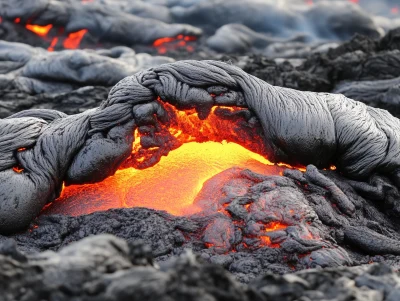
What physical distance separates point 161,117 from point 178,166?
32cm

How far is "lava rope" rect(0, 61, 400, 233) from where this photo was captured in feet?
10.1

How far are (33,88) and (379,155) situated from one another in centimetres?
441

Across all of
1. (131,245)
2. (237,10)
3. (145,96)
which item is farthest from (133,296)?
(237,10)

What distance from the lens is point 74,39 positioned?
347 inches

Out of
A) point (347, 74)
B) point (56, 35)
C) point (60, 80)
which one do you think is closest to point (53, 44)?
point (56, 35)

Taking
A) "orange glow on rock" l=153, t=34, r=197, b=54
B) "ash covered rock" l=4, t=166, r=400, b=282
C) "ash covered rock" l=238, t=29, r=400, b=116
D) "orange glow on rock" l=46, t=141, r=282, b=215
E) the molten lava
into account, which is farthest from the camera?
"orange glow on rock" l=153, t=34, r=197, b=54

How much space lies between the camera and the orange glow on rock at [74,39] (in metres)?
8.69

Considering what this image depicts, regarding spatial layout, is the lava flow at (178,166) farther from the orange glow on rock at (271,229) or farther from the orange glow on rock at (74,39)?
the orange glow on rock at (74,39)

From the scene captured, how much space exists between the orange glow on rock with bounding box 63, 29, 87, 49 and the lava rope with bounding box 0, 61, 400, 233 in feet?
18.3

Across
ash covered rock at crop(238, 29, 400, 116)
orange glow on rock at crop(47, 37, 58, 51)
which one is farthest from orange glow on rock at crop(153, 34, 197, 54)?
ash covered rock at crop(238, 29, 400, 116)

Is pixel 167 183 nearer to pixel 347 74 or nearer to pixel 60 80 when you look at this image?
pixel 60 80

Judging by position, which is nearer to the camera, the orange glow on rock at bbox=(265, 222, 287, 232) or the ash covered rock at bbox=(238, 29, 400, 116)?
the orange glow on rock at bbox=(265, 222, 287, 232)

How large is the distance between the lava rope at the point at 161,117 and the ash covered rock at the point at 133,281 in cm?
147

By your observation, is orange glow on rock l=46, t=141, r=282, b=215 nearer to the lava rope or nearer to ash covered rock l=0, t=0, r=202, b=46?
the lava rope
